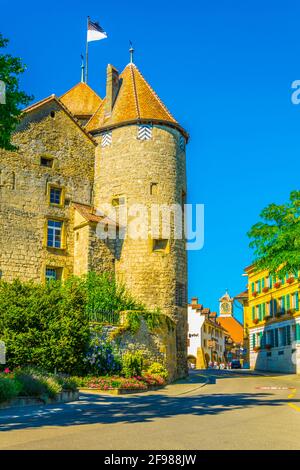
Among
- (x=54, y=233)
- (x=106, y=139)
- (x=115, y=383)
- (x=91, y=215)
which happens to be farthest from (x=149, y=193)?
(x=115, y=383)

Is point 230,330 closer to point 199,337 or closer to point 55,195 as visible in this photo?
point 199,337

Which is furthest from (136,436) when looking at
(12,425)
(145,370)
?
(145,370)

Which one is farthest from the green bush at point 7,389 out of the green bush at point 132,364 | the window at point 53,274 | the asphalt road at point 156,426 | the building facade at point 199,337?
the building facade at point 199,337

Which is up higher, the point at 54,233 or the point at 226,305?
the point at 226,305

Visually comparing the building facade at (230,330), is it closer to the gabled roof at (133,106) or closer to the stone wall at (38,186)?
the gabled roof at (133,106)

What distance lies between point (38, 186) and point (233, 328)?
8382 cm

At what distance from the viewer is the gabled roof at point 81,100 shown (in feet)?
135

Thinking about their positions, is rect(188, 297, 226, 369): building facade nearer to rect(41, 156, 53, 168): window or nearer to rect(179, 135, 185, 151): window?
rect(179, 135, 185, 151): window

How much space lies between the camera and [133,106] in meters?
34.2

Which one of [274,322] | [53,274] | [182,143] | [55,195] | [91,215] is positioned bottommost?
[274,322]
